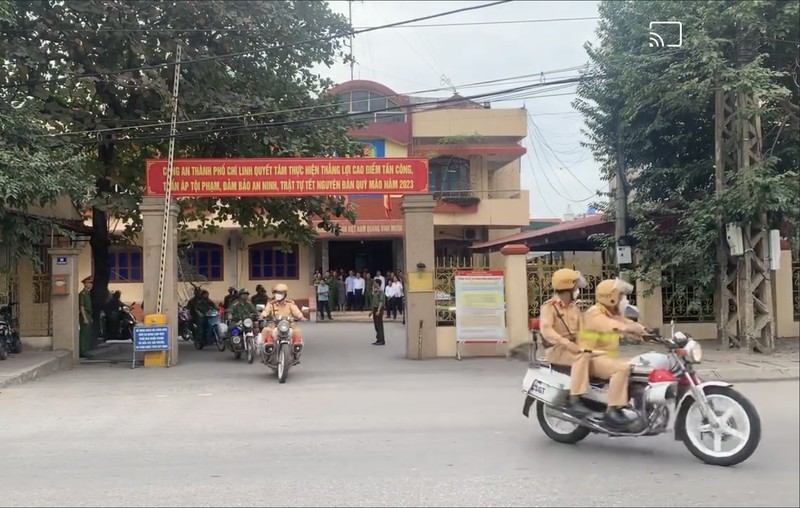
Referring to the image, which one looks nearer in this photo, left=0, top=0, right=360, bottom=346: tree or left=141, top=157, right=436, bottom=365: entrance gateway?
left=141, top=157, right=436, bottom=365: entrance gateway

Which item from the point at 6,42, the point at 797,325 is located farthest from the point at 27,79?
the point at 797,325

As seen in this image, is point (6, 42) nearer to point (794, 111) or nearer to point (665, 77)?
point (665, 77)

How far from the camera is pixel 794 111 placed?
43.3 ft

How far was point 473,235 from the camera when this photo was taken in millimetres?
29922

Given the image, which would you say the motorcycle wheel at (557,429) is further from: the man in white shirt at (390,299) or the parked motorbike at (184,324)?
the man in white shirt at (390,299)

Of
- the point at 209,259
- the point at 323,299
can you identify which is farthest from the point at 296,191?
the point at 209,259

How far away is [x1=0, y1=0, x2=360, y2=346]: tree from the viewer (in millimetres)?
14008

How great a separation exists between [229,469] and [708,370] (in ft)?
26.9

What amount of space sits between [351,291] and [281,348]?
15610 mm

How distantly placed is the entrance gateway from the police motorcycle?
734cm

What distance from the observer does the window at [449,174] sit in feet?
93.7

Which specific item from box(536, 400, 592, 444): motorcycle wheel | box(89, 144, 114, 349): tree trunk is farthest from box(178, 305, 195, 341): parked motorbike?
box(536, 400, 592, 444): motorcycle wheel

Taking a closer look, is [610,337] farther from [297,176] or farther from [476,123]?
[476,123]

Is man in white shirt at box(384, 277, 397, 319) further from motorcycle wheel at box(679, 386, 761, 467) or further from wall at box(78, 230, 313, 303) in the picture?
motorcycle wheel at box(679, 386, 761, 467)
